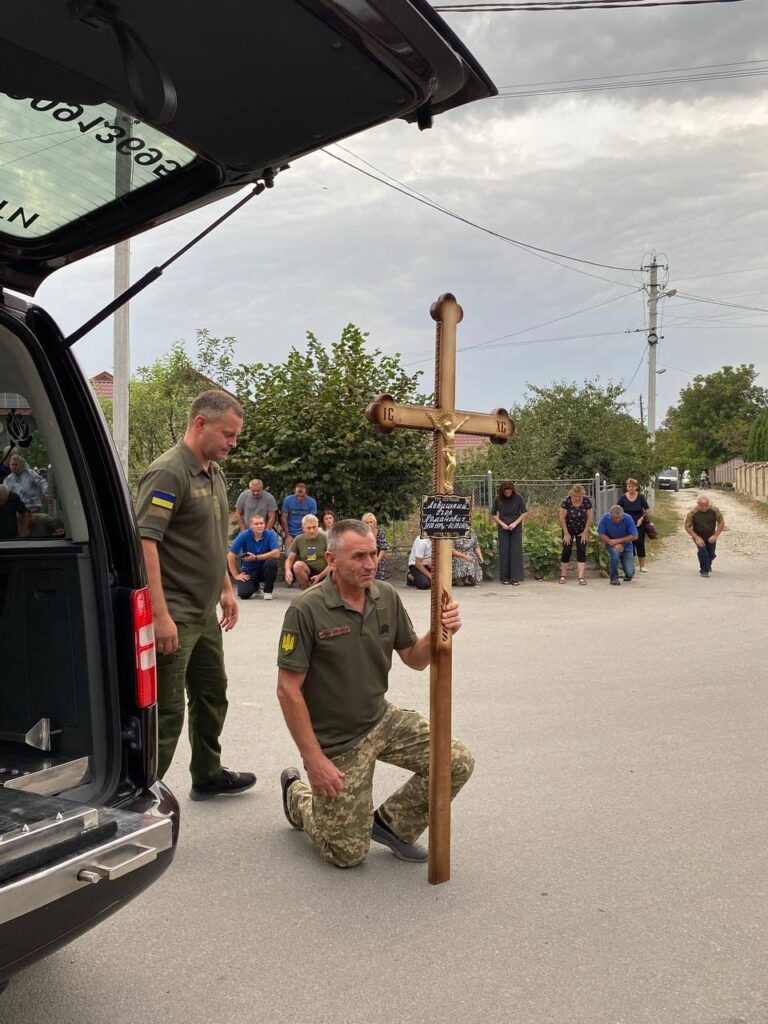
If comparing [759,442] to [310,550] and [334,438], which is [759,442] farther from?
[310,550]

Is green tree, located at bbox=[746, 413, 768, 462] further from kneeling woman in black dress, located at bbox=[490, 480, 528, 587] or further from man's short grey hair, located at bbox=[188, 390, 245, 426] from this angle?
man's short grey hair, located at bbox=[188, 390, 245, 426]

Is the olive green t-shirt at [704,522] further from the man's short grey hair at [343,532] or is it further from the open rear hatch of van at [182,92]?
the open rear hatch of van at [182,92]

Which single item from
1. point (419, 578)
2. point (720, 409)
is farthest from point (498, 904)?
point (720, 409)

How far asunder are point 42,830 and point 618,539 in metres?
13.1

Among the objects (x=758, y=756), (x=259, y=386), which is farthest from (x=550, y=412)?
(x=758, y=756)

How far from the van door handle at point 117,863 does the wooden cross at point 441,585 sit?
1467 millimetres

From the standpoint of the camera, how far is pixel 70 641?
2.89m

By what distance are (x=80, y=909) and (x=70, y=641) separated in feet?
3.16

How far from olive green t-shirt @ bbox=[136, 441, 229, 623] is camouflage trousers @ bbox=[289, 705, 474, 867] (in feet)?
3.08

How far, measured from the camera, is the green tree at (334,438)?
47.3 ft

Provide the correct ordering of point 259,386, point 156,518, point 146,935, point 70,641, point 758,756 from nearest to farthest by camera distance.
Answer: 1. point 70,641
2. point 146,935
3. point 156,518
4. point 758,756
5. point 259,386

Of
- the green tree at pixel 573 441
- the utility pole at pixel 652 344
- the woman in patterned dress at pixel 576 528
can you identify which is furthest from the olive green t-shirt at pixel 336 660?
the utility pole at pixel 652 344

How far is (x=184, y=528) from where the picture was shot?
3.96m

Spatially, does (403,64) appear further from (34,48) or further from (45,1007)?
(45,1007)
